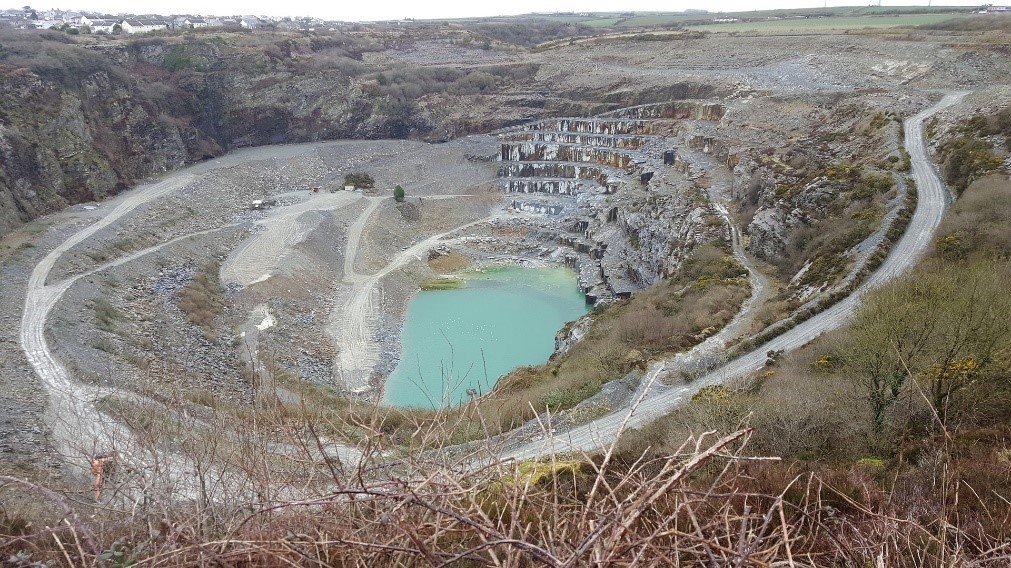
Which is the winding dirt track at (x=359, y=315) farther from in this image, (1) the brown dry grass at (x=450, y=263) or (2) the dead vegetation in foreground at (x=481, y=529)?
(2) the dead vegetation in foreground at (x=481, y=529)

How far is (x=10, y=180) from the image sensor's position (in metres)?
32.8

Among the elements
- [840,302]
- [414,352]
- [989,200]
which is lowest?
[414,352]

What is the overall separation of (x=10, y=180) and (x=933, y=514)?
43521mm

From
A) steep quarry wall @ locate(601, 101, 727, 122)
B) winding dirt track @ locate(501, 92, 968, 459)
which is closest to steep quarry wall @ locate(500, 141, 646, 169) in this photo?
steep quarry wall @ locate(601, 101, 727, 122)

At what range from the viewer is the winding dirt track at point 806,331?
1411 cm

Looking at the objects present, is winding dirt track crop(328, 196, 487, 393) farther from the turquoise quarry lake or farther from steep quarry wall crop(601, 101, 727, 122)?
steep quarry wall crop(601, 101, 727, 122)

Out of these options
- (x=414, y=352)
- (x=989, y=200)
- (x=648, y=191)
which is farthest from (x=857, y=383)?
(x=648, y=191)

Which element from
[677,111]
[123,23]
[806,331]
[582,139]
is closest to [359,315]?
[806,331]

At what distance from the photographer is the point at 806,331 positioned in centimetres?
1747

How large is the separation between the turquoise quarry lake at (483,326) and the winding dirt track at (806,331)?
27.3ft

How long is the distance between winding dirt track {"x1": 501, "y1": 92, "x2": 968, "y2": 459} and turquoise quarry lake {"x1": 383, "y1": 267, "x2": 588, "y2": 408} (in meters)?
8.31

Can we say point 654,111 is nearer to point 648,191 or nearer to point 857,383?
point 648,191

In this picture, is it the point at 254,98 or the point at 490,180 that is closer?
the point at 490,180

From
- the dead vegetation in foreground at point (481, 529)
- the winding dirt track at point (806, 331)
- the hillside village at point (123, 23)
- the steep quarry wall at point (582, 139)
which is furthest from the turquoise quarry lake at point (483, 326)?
the hillside village at point (123, 23)
